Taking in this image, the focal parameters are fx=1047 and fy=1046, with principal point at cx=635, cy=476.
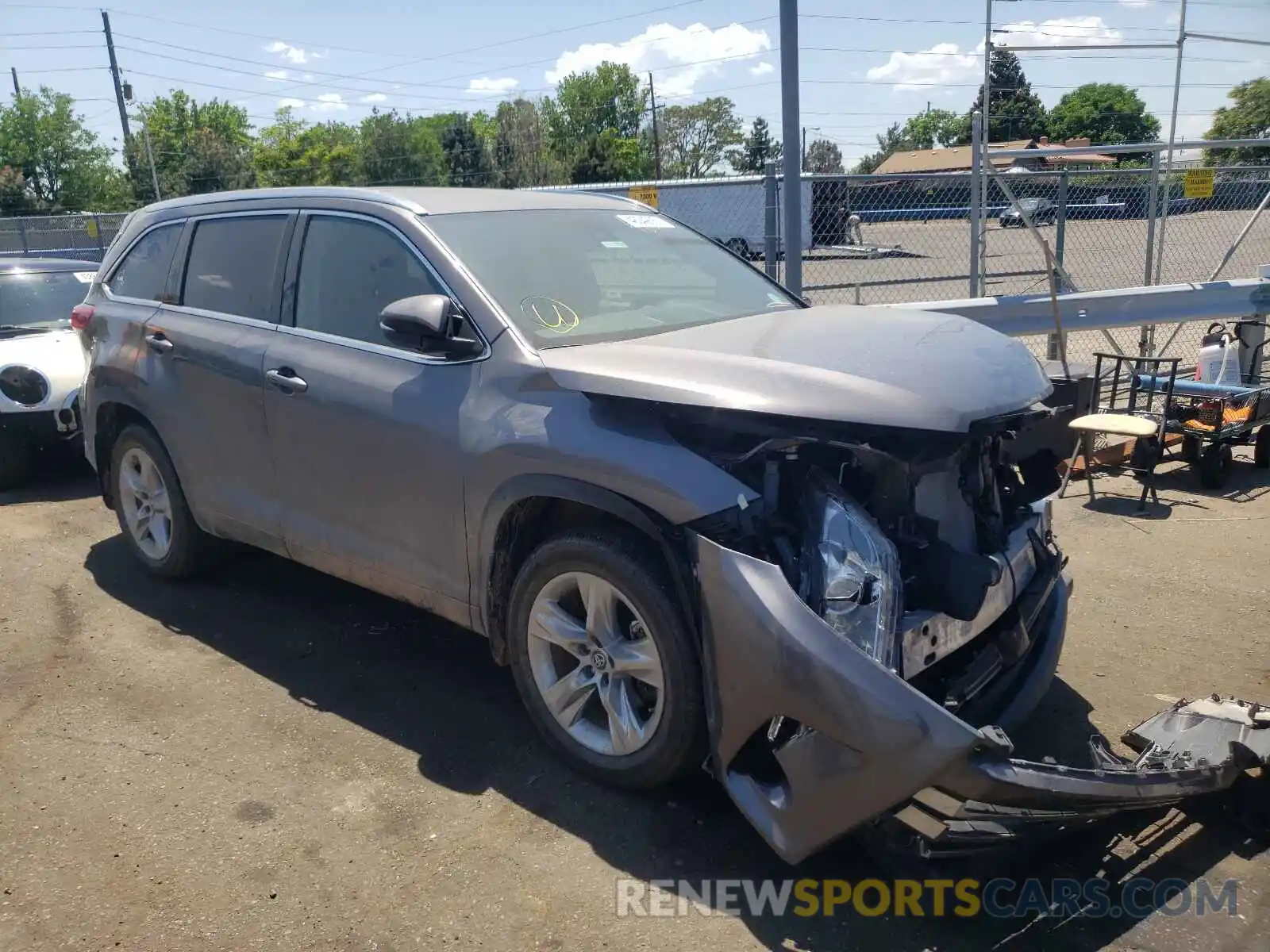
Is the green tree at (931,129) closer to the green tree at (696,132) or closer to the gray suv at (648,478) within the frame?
the green tree at (696,132)

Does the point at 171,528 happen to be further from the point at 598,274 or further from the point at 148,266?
the point at 598,274

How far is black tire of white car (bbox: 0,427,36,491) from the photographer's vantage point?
23.3ft

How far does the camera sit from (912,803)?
256 cm

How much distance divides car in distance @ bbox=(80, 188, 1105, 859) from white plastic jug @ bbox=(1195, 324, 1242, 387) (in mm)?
4184

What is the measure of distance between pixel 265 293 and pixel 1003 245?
1575 centimetres

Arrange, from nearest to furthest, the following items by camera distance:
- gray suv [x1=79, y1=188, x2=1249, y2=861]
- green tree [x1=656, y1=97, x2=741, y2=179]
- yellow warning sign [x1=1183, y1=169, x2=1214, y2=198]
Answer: gray suv [x1=79, y1=188, x2=1249, y2=861] → yellow warning sign [x1=1183, y1=169, x2=1214, y2=198] → green tree [x1=656, y1=97, x2=741, y2=179]

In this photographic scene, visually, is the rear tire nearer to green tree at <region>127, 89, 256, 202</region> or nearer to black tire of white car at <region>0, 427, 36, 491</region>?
black tire of white car at <region>0, 427, 36, 491</region>

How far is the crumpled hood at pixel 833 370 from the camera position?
109 inches

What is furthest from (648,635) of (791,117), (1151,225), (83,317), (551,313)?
(1151,225)

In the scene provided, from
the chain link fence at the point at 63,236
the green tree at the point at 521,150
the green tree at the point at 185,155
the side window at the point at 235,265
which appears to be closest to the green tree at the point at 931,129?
the green tree at the point at 521,150

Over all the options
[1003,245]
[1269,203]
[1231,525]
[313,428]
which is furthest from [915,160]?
[313,428]

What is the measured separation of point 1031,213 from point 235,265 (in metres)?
7.97

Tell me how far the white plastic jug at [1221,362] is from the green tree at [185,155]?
1772 inches

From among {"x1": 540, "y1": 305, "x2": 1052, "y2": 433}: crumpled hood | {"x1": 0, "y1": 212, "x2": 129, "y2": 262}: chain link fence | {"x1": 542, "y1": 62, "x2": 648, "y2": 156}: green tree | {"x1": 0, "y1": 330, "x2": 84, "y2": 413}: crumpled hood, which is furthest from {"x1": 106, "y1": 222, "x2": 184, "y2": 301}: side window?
{"x1": 542, "y1": 62, "x2": 648, "y2": 156}: green tree
